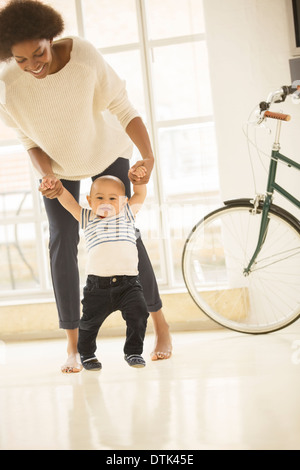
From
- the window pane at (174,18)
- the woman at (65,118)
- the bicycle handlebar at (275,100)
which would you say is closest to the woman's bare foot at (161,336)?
the woman at (65,118)

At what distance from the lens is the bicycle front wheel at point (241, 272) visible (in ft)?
6.23

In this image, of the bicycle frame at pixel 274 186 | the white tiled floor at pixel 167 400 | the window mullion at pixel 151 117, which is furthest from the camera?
the window mullion at pixel 151 117

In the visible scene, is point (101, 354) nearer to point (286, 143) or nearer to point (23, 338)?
point (23, 338)

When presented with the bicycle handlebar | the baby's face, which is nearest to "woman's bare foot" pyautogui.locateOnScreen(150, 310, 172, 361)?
the baby's face

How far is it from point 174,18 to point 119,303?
1057mm

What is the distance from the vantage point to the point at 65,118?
1475 mm

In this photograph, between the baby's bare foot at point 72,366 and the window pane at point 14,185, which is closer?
the baby's bare foot at point 72,366

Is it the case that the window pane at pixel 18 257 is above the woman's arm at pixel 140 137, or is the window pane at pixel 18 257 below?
below

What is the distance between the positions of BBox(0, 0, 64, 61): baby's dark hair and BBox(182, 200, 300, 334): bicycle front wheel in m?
0.80

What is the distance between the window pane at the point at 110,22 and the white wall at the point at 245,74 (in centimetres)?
27

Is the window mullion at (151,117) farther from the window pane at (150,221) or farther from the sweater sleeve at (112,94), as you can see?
the sweater sleeve at (112,94)

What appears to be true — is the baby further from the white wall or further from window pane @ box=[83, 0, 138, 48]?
window pane @ box=[83, 0, 138, 48]

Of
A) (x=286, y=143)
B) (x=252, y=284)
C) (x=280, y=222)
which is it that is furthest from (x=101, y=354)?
(x=286, y=143)

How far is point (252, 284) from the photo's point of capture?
197 centimetres
